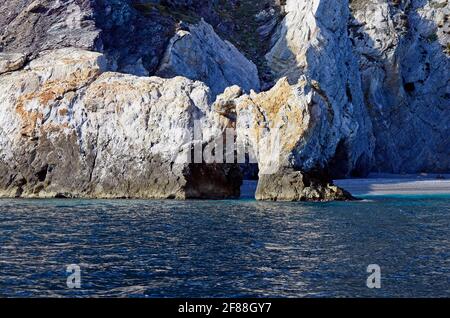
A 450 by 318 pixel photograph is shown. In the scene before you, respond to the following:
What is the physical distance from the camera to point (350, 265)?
20.4m

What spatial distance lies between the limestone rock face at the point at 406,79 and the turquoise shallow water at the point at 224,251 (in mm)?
49767

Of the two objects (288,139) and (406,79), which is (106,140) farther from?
(406,79)

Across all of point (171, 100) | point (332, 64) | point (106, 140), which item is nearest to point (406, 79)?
point (332, 64)

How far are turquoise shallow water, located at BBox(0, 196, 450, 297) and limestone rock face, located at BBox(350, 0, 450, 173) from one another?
4977cm

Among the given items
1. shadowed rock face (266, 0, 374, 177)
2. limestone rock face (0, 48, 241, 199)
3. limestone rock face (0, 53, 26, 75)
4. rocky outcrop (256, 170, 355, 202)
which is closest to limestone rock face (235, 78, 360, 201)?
rocky outcrop (256, 170, 355, 202)

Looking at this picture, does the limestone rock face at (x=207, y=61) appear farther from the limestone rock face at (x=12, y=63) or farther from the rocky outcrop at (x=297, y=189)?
the rocky outcrop at (x=297, y=189)

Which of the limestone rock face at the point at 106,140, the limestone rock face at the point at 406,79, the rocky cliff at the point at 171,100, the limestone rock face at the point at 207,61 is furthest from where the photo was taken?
the limestone rock face at the point at 406,79

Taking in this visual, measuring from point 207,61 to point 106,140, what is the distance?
19.8 metres

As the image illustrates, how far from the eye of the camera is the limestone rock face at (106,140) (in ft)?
165

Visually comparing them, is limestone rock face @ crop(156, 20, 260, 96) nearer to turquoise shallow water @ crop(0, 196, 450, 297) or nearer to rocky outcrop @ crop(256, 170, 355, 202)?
rocky outcrop @ crop(256, 170, 355, 202)

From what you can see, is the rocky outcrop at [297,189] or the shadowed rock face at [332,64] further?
the shadowed rock face at [332,64]

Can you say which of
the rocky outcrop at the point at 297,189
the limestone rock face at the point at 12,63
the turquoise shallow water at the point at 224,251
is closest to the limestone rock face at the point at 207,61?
the limestone rock face at the point at 12,63

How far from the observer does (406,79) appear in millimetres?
91375
